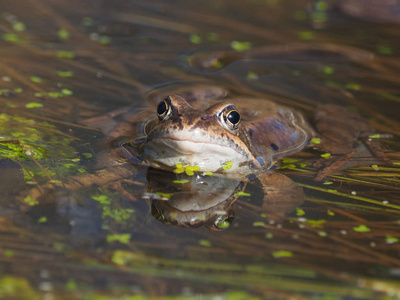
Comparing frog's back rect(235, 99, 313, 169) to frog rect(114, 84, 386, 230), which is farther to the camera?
frog's back rect(235, 99, 313, 169)

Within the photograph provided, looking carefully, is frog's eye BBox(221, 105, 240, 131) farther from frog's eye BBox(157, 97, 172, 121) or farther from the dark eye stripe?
frog's eye BBox(157, 97, 172, 121)

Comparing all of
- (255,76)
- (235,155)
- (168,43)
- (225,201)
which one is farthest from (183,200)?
(168,43)

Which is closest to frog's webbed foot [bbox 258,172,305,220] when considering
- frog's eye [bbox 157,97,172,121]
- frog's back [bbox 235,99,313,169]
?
frog's back [bbox 235,99,313,169]

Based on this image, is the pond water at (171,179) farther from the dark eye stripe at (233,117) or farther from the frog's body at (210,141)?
the dark eye stripe at (233,117)

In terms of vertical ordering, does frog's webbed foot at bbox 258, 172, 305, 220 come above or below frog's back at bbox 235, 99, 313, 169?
below

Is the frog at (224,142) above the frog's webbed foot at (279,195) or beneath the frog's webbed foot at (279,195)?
above

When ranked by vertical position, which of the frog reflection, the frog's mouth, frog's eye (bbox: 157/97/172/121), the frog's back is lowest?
the frog reflection

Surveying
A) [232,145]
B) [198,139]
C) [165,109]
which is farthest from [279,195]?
[165,109]

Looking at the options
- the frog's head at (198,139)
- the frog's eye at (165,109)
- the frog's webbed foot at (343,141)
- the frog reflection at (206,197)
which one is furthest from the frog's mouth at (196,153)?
the frog's webbed foot at (343,141)
